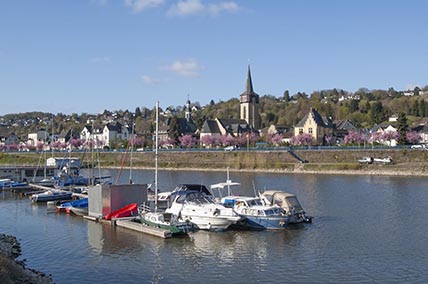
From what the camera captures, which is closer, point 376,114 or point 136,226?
point 136,226

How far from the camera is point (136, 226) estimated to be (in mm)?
31188

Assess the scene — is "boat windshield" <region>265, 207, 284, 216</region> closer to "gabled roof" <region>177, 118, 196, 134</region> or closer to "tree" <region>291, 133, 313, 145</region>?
"tree" <region>291, 133, 313, 145</region>

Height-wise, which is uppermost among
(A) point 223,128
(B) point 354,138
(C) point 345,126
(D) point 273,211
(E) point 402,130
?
(C) point 345,126

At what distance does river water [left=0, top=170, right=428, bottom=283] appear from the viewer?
2194cm

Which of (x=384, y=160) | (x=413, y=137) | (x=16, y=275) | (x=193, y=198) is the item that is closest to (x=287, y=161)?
(x=384, y=160)

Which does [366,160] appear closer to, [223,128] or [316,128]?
[316,128]

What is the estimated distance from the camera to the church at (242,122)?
12950 centimetres

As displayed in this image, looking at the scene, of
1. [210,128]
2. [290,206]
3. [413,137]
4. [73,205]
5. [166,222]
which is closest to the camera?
[166,222]

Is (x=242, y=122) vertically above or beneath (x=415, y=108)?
beneath

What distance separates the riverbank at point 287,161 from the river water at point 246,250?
30.0m

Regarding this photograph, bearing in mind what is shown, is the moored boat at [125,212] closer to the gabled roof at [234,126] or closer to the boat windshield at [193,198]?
the boat windshield at [193,198]

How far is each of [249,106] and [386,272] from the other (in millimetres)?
116453

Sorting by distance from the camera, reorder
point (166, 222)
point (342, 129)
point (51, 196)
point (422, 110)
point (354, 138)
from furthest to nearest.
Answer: point (422, 110) → point (342, 129) → point (354, 138) → point (51, 196) → point (166, 222)

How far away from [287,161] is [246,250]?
199 ft
